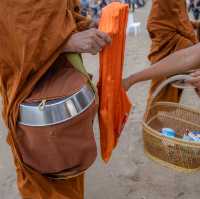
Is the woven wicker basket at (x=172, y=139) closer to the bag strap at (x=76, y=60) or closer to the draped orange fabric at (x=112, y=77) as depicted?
the draped orange fabric at (x=112, y=77)

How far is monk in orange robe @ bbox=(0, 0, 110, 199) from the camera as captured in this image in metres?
1.70

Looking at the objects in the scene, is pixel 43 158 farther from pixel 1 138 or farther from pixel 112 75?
pixel 1 138

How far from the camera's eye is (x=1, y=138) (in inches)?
146

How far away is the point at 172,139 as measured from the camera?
6.68 ft

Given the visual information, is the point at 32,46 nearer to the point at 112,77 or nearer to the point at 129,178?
the point at 112,77

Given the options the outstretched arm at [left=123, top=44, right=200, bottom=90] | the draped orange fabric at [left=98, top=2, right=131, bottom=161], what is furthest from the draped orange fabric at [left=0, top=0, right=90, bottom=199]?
the outstretched arm at [left=123, top=44, right=200, bottom=90]

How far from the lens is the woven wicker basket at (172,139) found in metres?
2.03

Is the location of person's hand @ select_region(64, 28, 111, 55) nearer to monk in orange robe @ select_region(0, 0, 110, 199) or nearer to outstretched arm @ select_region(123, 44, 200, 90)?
monk in orange robe @ select_region(0, 0, 110, 199)

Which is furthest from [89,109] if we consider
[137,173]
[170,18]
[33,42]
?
[170,18]

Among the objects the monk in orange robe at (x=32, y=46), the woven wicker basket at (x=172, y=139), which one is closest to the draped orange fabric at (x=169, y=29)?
the woven wicker basket at (x=172, y=139)

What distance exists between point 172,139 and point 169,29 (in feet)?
4.31

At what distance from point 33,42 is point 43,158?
0.50 m

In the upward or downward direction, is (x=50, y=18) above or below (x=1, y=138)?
above

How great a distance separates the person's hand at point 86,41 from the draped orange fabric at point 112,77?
60 millimetres
